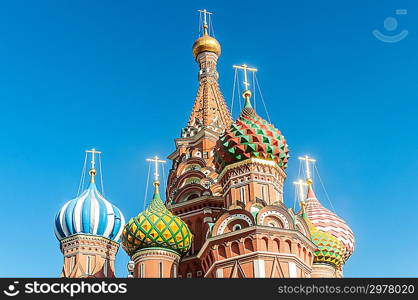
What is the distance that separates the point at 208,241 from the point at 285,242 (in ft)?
5.98

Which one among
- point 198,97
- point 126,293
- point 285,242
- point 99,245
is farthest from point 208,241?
point 198,97

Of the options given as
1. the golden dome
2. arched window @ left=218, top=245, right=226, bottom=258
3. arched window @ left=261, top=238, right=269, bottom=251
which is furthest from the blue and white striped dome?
the golden dome

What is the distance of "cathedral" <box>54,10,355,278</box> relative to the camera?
17828 millimetres

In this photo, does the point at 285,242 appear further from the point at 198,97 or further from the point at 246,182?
the point at 198,97

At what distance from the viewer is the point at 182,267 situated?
20.9 m

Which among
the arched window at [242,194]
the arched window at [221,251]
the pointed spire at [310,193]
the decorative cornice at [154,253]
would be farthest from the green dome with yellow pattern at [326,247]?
the decorative cornice at [154,253]

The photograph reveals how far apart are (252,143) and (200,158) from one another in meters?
4.41

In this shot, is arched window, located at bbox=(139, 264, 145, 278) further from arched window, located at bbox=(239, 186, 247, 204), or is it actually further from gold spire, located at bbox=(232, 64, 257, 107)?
gold spire, located at bbox=(232, 64, 257, 107)

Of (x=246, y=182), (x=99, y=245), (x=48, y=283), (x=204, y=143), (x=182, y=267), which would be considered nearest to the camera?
(x=48, y=283)

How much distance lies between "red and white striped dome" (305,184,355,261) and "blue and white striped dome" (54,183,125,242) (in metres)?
5.77

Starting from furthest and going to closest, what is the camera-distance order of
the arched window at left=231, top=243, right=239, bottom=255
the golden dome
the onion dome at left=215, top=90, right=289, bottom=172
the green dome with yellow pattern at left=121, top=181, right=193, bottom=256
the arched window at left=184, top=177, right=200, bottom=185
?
the golden dome < the arched window at left=184, top=177, right=200, bottom=185 < the onion dome at left=215, top=90, right=289, bottom=172 < the green dome with yellow pattern at left=121, top=181, right=193, bottom=256 < the arched window at left=231, top=243, right=239, bottom=255

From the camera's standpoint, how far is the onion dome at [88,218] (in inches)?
888

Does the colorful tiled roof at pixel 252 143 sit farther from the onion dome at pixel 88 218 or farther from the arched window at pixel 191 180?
the onion dome at pixel 88 218

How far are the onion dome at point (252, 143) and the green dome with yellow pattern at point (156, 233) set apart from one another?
1963 millimetres
